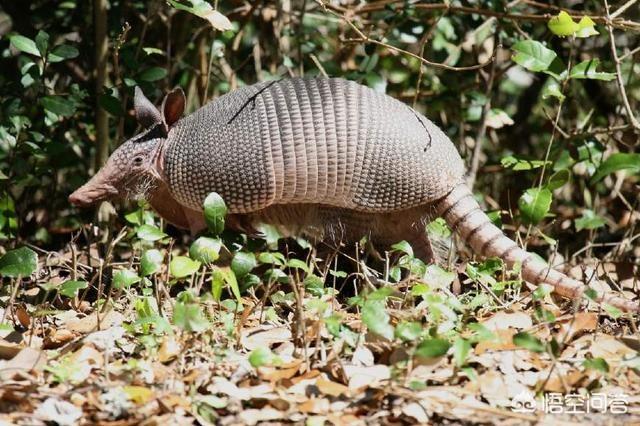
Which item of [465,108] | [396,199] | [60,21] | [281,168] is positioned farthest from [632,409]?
[60,21]

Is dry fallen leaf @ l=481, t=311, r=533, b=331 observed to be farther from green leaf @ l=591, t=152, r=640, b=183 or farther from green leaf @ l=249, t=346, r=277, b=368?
green leaf @ l=591, t=152, r=640, b=183

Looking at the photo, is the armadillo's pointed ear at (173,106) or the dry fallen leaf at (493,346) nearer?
the dry fallen leaf at (493,346)

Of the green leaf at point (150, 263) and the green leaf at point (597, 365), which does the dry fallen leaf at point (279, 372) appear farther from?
the green leaf at point (597, 365)

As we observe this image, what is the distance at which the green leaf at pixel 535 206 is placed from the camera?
4938 millimetres

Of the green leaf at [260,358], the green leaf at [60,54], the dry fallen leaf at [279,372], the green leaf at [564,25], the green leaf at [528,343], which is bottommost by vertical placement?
the dry fallen leaf at [279,372]

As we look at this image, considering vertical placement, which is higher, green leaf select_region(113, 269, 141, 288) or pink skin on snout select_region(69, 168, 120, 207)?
green leaf select_region(113, 269, 141, 288)

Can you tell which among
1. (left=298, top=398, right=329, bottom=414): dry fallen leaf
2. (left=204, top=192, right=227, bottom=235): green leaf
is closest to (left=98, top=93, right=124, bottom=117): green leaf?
(left=204, top=192, right=227, bottom=235): green leaf

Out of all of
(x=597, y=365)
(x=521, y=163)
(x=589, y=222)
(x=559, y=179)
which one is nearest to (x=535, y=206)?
(x=559, y=179)

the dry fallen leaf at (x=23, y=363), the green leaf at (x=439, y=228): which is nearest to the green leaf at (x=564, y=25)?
the green leaf at (x=439, y=228)

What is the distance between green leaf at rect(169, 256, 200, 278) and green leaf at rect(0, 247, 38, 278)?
69cm

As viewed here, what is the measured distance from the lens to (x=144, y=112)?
5363 millimetres

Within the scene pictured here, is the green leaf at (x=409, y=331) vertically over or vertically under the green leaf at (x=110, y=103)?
under

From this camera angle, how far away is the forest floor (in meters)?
3.23

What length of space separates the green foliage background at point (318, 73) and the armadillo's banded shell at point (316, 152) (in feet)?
2.23
